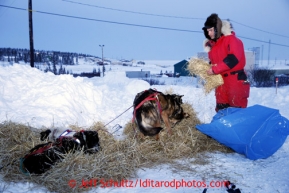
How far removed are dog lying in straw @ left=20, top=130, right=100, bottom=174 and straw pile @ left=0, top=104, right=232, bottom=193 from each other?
0.09 meters

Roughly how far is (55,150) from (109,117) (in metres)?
3.43

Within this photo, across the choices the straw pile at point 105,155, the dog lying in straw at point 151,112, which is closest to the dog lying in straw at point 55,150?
the straw pile at point 105,155

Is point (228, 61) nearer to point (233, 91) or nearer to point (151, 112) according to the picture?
point (233, 91)

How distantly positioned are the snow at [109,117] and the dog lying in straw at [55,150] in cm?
23

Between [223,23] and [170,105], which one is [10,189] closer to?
[170,105]

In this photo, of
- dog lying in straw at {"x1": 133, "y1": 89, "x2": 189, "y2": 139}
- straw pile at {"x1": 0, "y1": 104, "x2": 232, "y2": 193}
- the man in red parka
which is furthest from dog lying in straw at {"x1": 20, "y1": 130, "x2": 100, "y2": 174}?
the man in red parka

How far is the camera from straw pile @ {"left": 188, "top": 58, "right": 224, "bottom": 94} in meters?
4.18

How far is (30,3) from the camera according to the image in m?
13.6

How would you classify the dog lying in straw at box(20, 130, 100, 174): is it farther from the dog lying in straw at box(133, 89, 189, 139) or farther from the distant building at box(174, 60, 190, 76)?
the distant building at box(174, 60, 190, 76)

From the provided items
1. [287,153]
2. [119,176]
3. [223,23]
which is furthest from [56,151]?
[287,153]

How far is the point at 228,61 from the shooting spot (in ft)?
12.5

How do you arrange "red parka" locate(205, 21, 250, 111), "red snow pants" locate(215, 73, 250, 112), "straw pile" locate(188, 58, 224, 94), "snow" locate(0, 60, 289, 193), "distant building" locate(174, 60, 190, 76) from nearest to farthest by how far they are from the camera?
"snow" locate(0, 60, 289, 193) < "red parka" locate(205, 21, 250, 111) < "red snow pants" locate(215, 73, 250, 112) < "straw pile" locate(188, 58, 224, 94) < "distant building" locate(174, 60, 190, 76)

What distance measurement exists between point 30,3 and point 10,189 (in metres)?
13.5

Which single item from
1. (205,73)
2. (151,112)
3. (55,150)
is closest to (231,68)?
(205,73)
